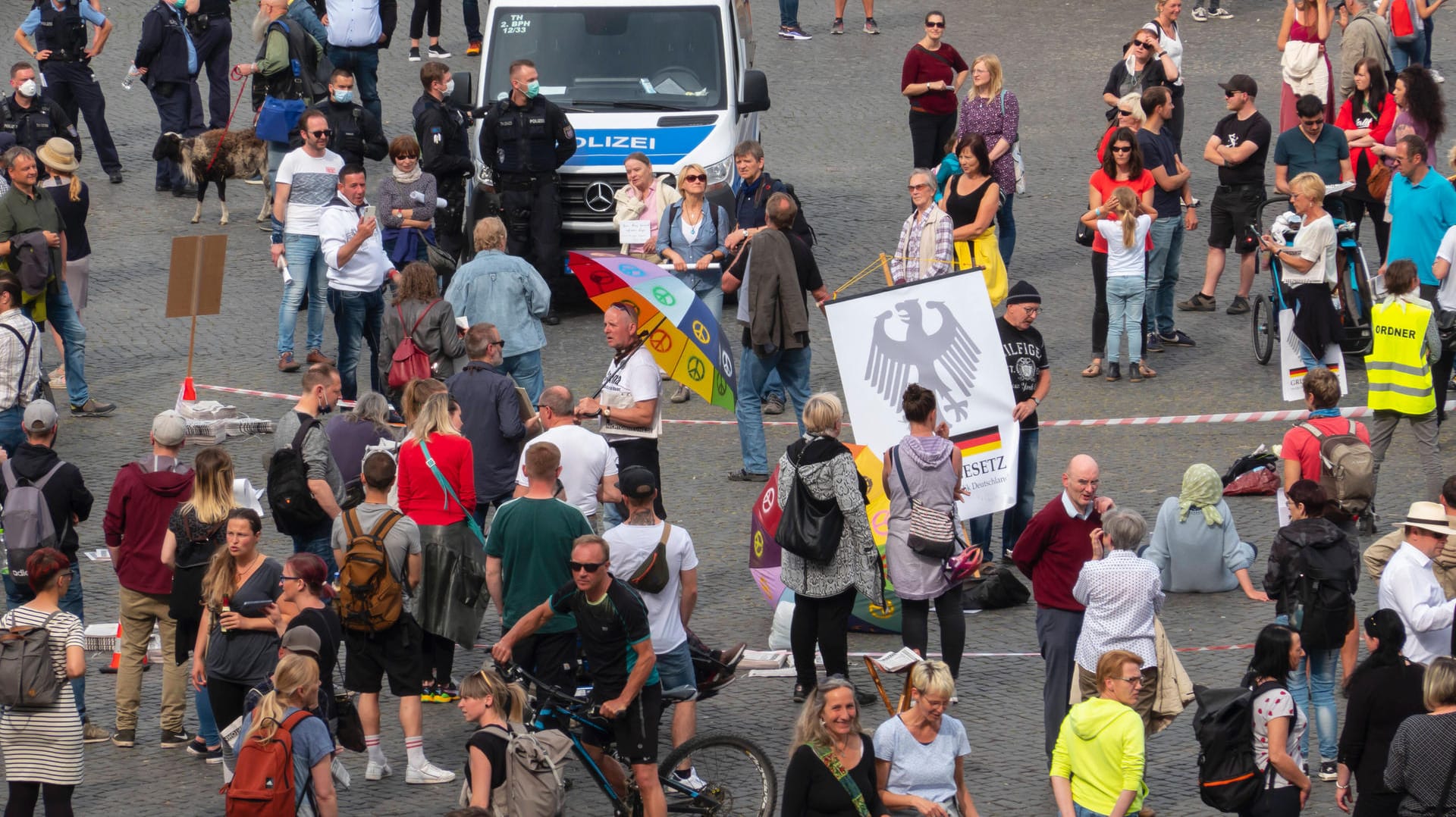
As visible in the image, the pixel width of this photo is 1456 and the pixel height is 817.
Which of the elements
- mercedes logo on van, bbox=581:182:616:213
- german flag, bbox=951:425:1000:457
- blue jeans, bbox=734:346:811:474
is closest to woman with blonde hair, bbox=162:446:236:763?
german flag, bbox=951:425:1000:457

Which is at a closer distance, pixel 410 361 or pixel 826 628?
pixel 826 628

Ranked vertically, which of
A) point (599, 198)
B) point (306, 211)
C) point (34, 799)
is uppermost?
point (306, 211)

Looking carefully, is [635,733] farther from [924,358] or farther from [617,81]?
[617,81]

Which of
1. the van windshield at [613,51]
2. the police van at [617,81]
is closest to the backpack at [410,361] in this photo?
the police van at [617,81]

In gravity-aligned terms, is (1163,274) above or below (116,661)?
above

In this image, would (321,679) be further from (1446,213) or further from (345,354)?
(1446,213)

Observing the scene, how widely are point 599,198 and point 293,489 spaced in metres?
7.00

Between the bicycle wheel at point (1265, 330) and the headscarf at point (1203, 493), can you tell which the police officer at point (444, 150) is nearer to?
the bicycle wheel at point (1265, 330)

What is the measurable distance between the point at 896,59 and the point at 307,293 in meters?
12.1

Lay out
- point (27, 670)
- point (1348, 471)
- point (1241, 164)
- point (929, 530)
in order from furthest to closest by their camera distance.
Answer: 1. point (1241, 164)
2. point (1348, 471)
3. point (929, 530)
4. point (27, 670)

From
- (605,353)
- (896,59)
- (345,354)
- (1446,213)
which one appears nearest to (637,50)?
(605,353)

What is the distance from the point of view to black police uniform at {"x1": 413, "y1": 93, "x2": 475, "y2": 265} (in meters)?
16.2

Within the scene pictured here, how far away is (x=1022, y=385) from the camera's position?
11.6m

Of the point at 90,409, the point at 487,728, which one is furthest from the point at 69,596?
the point at 90,409
